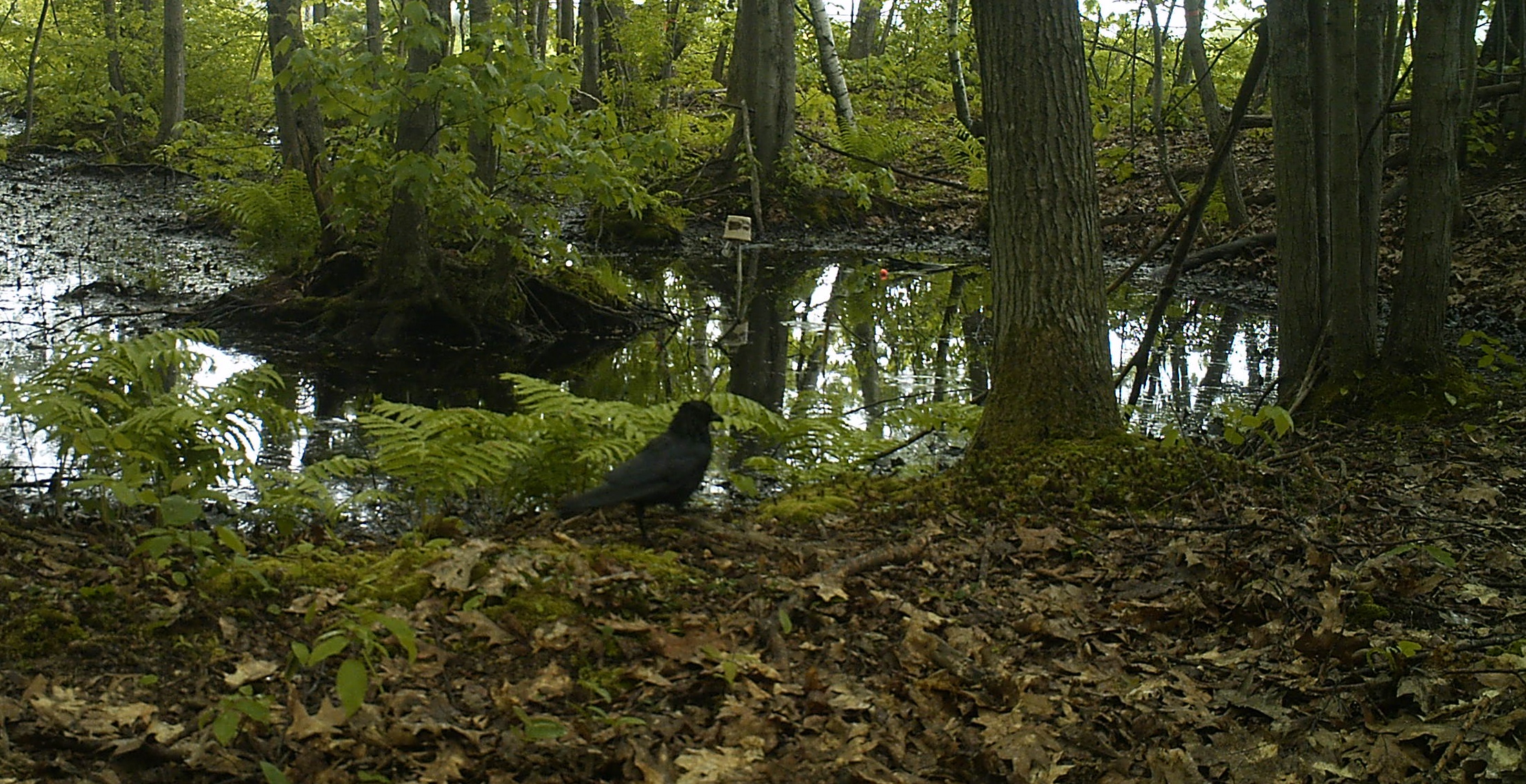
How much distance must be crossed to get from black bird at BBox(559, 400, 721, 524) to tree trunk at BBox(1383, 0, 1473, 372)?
4679 millimetres

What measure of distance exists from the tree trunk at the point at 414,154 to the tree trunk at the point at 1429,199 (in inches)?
256

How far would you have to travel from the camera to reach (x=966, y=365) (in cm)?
1104

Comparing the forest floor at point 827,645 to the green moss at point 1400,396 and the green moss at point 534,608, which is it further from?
the green moss at point 1400,396

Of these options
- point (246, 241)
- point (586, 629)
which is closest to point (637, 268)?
point (246, 241)

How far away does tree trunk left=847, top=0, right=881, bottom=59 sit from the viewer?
34875 millimetres

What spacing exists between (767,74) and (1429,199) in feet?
44.2

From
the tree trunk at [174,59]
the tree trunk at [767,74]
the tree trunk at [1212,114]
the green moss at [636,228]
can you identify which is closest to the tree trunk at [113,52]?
the tree trunk at [174,59]

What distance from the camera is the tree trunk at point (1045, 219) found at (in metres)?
5.85

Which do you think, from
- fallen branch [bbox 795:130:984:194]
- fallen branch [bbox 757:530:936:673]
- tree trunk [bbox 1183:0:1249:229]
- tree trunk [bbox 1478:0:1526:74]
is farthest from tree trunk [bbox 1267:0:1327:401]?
fallen branch [bbox 795:130:984:194]

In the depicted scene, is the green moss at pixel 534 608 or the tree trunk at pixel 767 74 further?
the tree trunk at pixel 767 74

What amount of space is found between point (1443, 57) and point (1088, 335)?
10.0ft

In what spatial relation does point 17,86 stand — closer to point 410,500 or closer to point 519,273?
point 519,273

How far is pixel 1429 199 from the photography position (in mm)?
7184

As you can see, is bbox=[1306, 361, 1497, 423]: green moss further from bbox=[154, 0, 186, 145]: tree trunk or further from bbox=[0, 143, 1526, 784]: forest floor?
bbox=[154, 0, 186, 145]: tree trunk
